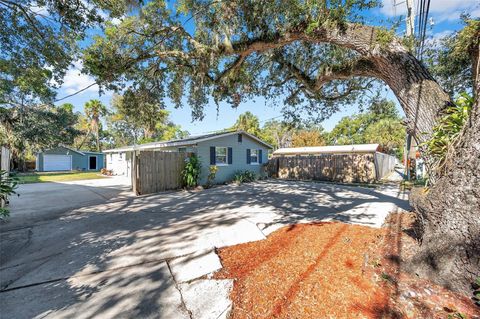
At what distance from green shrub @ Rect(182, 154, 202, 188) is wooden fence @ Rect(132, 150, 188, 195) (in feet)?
0.84

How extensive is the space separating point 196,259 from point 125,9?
6.52m

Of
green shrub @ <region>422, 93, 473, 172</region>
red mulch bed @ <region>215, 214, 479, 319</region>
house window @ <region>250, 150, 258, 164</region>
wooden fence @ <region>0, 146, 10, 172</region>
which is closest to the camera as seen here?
red mulch bed @ <region>215, 214, 479, 319</region>

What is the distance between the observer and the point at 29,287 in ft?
8.65

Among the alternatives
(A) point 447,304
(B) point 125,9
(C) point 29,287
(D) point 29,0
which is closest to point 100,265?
(C) point 29,287

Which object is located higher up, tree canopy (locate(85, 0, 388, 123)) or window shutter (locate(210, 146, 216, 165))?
tree canopy (locate(85, 0, 388, 123))

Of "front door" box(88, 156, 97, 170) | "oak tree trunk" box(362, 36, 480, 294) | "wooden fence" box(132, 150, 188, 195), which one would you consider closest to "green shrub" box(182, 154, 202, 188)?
"wooden fence" box(132, 150, 188, 195)

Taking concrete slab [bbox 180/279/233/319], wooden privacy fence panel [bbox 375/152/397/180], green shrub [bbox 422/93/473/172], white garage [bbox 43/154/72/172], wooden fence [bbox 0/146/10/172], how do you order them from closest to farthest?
concrete slab [bbox 180/279/233/319]
green shrub [bbox 422/93/473/172]
wooden fence [bbox 0/146/10/172]
wooden privacy fence panel [bbox 375/152/397/180]
white garage [bbox 43/154/72/172]

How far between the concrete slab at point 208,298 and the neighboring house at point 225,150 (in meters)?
9.14

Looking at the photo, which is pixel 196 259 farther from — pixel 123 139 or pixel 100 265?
pixel 123 139

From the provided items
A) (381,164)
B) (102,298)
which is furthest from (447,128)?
(381,164)

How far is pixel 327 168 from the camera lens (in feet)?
47.4

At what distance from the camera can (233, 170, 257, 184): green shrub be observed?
42.6ft

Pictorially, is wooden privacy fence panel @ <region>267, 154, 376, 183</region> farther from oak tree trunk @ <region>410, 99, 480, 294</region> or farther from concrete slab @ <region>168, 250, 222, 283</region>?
concrete slab @ <region>168, 250, 222, 283</region>

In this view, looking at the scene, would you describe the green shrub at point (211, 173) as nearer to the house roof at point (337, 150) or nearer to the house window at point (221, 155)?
the house window at point (221, 155)
